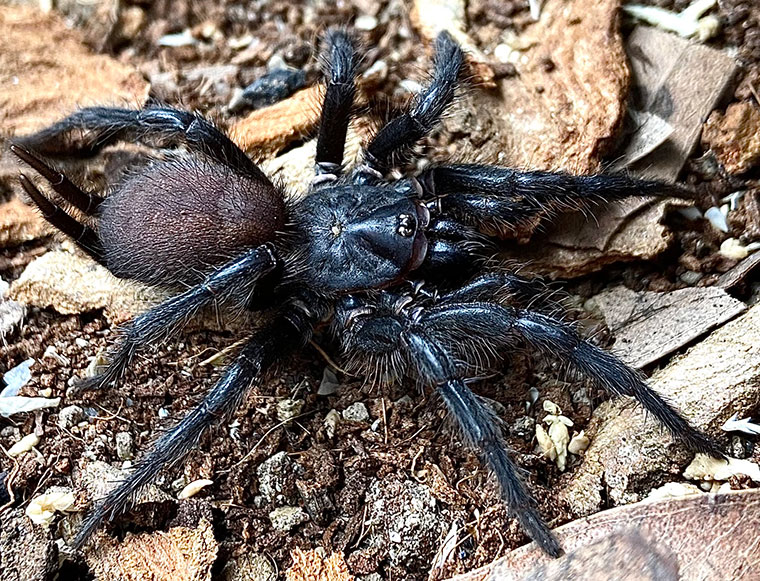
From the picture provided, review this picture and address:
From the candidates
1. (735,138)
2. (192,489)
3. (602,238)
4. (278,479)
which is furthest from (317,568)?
(735,138)

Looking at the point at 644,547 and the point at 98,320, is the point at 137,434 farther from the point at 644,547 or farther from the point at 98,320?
the point at 644,547

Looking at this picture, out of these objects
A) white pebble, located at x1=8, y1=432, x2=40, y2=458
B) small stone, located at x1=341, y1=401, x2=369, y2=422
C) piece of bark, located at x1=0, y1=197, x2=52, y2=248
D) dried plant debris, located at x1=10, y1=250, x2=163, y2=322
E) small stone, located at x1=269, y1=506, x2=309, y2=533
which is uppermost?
piece of bark, located at x1=0, y1=197, x2=52, y2=248

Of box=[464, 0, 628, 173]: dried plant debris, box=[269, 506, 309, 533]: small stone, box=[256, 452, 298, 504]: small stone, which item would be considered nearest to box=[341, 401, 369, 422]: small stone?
box=[256, 452, 298, 504]: small stone

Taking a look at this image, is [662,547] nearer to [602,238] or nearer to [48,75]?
[602,238]

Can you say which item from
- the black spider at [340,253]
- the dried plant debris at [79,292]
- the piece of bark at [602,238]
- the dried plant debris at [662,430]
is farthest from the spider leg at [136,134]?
the dried plant debris at [662,430]

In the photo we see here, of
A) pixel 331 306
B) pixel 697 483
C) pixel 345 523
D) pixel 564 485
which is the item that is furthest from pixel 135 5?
pixel 697 483

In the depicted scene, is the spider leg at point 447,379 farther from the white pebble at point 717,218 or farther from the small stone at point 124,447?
the white pebble at point 717,218

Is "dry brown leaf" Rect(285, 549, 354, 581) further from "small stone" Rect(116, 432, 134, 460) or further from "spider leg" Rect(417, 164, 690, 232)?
"spider leg" Rect(417, 164, 690, 232)
